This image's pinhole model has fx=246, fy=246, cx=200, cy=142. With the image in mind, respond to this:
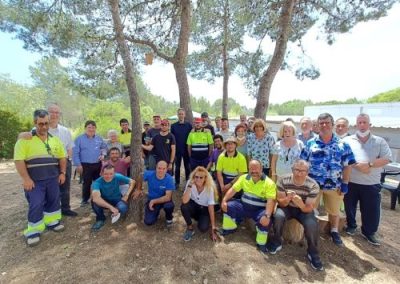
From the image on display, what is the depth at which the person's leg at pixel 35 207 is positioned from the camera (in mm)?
3457

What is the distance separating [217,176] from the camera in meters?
4.16

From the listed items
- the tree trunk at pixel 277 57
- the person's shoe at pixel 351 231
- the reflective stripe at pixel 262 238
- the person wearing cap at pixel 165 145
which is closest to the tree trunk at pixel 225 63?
the tree trunk at pixel 277 57

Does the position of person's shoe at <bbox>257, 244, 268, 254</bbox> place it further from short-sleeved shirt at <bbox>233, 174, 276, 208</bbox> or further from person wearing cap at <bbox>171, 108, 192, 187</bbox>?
person wearing cap at <bbox>171, 108, 192, 187</bbox>

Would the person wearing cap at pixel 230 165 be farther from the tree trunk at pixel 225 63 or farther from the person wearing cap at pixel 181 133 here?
the tree trunk at pixel 225 63

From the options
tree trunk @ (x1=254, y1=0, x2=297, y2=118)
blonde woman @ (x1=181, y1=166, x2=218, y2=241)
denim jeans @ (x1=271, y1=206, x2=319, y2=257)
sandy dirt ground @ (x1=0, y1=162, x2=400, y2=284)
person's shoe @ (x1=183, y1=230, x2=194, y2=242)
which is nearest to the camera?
sandy dirt ground @ (x1=0, y1=162, x2=400, y2=284)

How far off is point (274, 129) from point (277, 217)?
1589 centimetres

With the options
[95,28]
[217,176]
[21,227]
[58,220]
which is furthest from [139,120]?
[95,28]

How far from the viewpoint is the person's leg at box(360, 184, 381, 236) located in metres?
3.57

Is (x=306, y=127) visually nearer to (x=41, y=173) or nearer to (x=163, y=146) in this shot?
(x=163, y=146)

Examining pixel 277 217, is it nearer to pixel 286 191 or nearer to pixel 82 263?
pixel 286 191

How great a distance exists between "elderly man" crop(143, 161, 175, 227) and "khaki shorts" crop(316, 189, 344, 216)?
219cm

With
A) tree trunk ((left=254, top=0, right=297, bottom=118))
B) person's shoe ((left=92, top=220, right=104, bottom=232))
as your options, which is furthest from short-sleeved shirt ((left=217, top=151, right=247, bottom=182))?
tree trunk ((left=254, top=0, right=297, bottom=118))

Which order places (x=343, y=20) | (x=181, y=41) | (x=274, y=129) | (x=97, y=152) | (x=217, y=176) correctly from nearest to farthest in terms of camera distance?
(x=217, y=176) → (x=97, y=152) → (x=181, y=41) → (x=343, y=20) → (x=274, y=129)

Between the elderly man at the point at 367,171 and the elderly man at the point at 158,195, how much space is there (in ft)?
9.09
